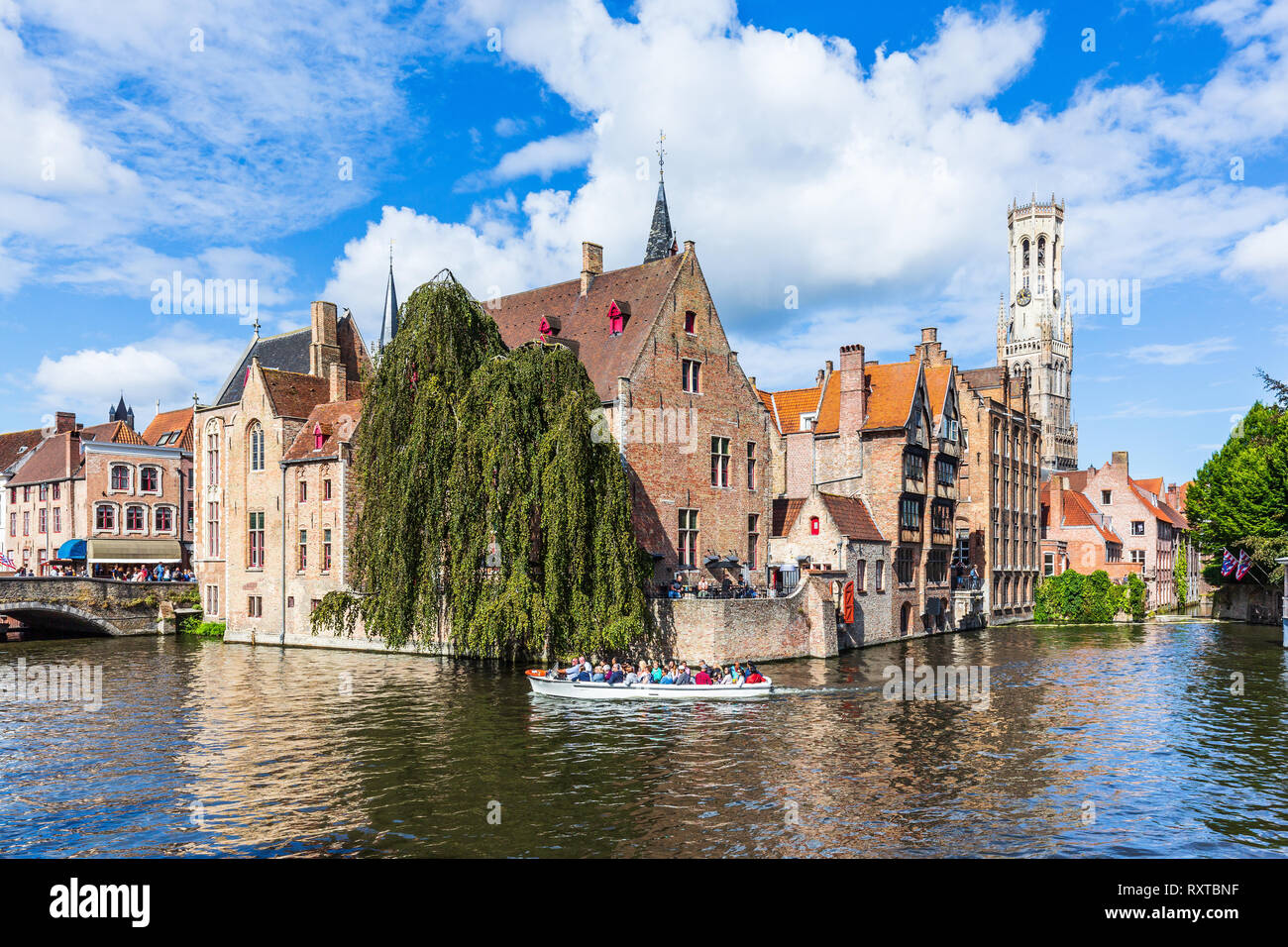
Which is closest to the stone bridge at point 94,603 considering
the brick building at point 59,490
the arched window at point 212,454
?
the arched window at point 212,454

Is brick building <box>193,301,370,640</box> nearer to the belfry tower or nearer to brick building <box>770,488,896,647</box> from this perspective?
brick building <box>770,488,896,647</box>

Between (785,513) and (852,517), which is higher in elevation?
(785,513)

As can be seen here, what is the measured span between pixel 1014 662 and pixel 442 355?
28394 mm

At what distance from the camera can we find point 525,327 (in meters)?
50.5

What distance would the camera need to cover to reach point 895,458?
165 feet

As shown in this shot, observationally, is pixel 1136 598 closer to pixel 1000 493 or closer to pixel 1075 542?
pixel 1075 542

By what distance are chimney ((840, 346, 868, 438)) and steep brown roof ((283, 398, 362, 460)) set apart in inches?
1019

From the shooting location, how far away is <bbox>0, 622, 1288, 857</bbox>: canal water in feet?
57.2

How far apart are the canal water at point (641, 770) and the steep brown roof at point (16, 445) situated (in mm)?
49480

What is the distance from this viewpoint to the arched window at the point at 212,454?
5693 centimetres

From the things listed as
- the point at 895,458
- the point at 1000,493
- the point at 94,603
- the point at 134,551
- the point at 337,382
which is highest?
the point at 337,382

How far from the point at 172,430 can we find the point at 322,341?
26.6m

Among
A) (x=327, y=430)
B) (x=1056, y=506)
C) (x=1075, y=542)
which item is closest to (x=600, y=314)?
(x=327, y=430)
